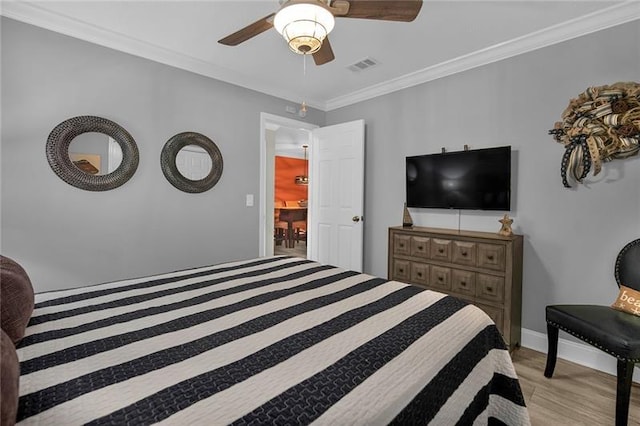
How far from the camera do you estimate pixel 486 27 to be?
2.42 meters

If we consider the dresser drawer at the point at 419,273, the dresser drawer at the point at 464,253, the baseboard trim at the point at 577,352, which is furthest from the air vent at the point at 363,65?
the baseboard trim at the point at 577,352

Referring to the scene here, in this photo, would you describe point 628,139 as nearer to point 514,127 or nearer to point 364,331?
point 514,127

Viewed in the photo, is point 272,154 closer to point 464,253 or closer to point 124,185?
point 124,185

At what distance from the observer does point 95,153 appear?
257 cm

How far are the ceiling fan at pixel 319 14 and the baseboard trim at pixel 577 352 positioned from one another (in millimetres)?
2665

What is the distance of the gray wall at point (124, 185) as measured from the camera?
7.41 feet

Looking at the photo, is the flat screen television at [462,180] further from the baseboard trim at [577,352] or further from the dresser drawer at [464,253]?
the baseboard trim at [577,352]

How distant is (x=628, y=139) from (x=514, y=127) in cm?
77

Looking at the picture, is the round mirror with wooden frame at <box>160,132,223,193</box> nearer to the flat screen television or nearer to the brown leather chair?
the flat screen television

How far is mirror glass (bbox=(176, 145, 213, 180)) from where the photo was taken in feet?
10.1

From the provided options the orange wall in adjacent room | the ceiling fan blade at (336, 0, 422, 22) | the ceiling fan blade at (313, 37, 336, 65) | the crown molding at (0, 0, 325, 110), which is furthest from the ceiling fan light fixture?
the orange wall in adjacent room

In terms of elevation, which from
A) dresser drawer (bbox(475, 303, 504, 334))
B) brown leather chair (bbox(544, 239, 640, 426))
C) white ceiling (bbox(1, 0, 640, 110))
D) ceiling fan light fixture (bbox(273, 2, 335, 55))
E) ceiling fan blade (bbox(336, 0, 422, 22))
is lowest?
dresser drawer (bbox(475, 303, 504, 334))

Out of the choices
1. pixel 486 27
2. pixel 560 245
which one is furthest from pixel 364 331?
pixel 486 27

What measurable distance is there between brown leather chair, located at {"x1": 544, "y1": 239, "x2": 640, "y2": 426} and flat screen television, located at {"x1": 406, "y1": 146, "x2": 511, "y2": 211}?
856 millimetres
